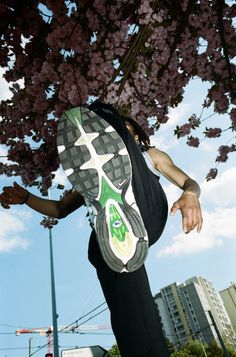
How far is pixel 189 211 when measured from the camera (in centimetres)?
137

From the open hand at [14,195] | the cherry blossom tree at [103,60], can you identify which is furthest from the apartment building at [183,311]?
the open hand at [14,195]

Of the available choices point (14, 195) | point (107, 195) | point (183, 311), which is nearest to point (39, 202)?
point (14, 195)

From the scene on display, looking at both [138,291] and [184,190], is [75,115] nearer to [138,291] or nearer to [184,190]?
[184,190]

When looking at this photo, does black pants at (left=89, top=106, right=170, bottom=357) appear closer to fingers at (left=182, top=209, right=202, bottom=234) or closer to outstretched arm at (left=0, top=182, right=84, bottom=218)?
fingers at (left=182, top=209, right=202, bottom=234)

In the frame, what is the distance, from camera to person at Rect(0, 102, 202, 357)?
4.14ft

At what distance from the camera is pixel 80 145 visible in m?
1.43

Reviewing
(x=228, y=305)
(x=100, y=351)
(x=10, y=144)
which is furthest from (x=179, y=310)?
(x=10, y=144)

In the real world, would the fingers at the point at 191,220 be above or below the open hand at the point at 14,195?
below

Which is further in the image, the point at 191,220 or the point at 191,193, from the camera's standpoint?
the point at 191,193

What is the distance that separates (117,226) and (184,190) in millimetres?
465

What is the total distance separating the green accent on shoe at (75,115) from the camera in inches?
58.3

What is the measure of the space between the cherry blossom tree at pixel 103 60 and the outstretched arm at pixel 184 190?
10.1ft

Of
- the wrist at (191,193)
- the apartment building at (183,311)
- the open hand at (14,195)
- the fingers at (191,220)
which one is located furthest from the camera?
the apartment building at (183,311)

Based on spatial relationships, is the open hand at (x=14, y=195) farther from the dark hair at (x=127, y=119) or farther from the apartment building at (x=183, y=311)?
the apartment building at (x=183, y=311)
